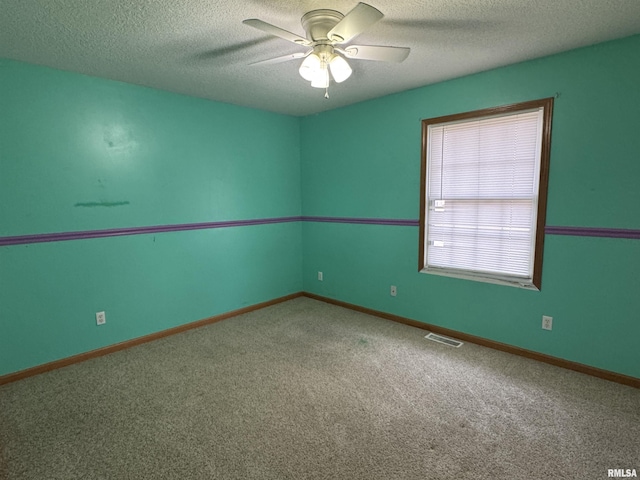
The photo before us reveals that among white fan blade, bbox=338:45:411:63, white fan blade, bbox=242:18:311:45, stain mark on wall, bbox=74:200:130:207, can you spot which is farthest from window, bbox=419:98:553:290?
stain mark on wall, bbox=74:200:130:207

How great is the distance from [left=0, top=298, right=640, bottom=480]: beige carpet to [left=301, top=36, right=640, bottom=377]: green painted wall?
1.15 ft

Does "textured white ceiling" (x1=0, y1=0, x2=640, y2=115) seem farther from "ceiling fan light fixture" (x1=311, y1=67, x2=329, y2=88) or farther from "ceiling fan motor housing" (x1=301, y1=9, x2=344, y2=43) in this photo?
"ceiling fan light fixture" (x1=311, y1=67, x2=329, y2=88)

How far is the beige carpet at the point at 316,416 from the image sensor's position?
1.67 meters

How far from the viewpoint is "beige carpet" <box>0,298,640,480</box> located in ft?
5.47

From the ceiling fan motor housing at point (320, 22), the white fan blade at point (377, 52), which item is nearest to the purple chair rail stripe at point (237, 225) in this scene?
the white fan blade at point (377, 52)

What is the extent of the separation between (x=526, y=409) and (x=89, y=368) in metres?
3.21

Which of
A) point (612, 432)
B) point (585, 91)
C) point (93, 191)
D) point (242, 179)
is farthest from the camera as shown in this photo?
point (242, 179)

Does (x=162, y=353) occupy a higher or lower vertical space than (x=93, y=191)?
lower

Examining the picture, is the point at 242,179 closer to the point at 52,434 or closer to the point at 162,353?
the point at 162,353

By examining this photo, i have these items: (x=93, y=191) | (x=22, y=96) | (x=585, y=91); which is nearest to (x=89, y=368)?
(x=93, y=191)

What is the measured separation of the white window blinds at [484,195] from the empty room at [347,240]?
19mm

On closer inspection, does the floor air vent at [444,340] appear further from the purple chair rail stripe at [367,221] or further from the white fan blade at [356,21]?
the white fan blade at [356,21]

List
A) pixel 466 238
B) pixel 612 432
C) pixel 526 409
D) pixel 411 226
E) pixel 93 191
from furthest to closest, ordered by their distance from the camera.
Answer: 1. pixel 411 226
2. pixel 466 238
3. pixel 93 191
4. pixel 526 409
5. pixel 612 432

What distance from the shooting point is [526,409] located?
209 cm
